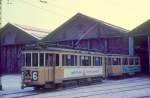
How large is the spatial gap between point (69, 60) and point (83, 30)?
21.2 m

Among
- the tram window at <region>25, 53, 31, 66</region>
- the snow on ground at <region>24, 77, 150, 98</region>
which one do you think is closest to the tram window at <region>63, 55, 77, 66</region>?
the snow on ground at <region>24, 77, 150, 98</region>

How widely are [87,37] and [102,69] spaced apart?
584 inches

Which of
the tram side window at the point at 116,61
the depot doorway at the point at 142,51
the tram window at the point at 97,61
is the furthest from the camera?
the depot doorway at the point at 142,51

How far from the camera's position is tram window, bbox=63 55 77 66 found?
19919 millimetres

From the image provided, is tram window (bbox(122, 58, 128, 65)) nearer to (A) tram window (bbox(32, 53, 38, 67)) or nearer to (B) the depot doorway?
(B) the depot doorway

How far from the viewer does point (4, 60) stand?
5028 cm

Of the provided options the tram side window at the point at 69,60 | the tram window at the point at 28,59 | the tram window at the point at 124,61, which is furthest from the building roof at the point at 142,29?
the tram window at the point at 28,59

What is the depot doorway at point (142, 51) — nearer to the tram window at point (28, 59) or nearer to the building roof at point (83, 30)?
the building roof at point (83, 30)

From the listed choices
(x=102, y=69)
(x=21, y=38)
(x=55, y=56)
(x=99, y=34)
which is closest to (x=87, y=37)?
(x=99, y=34)

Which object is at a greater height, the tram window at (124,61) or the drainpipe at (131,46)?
the drainpipe at (131,46)

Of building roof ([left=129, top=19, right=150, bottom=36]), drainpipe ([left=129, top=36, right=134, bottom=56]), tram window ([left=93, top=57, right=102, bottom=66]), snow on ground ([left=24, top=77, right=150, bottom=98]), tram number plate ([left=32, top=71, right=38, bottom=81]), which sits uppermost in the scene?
building roof ([left=129, top=19, right=150, bottom=36])

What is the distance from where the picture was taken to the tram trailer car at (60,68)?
59.9 ft

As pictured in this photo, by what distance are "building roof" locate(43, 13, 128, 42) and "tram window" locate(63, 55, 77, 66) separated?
1742 centimetres

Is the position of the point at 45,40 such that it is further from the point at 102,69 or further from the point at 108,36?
the point at 102,69
